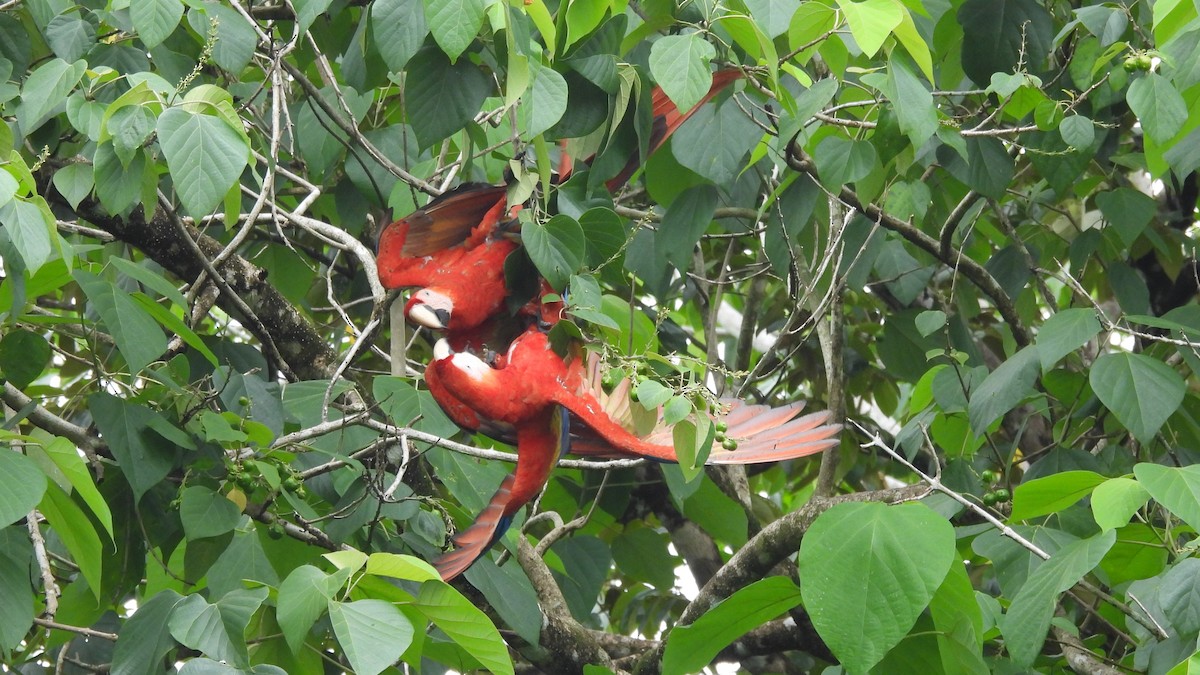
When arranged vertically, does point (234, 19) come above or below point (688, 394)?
A: above

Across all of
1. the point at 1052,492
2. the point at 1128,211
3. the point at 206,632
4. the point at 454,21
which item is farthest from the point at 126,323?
the point at 1128,211

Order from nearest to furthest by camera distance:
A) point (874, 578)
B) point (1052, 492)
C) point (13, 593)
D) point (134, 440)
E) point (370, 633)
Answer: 1. point (370, 633)
2. point (874, 578)
3. point (13, 593)
4. point (1052, 492)
5. point (134, 440)

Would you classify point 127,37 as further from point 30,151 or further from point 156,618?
point 156,618

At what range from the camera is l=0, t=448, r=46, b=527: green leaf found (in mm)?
1769

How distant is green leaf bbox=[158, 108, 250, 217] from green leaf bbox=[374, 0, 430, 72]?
24 centimetres

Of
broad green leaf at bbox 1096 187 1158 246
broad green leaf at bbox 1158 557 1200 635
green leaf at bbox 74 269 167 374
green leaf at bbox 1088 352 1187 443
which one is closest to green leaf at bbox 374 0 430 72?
green leaf at bbox 74 269 167 374

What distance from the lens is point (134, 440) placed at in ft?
7.30

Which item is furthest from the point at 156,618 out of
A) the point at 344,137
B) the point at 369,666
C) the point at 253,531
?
the point at 344,137

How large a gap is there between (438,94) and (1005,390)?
1.38 m

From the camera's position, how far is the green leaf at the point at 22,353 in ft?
7.77

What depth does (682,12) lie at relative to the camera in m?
→ 2.19

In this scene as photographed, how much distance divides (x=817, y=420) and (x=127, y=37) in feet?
4.70

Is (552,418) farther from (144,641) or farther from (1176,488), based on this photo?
(1176,488)

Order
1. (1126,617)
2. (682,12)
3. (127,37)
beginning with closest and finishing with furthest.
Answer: (682,12), (127,37), (1126,617)
